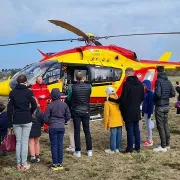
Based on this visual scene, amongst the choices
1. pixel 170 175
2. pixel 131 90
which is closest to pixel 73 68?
pixel 131 90

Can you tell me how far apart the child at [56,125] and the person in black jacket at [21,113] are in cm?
31

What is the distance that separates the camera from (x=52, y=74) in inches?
400

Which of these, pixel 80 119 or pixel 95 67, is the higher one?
pixel 95 67

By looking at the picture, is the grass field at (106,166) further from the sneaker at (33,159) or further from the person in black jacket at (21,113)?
the person in black jacket at (21,113)

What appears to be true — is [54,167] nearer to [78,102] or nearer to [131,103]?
[78,102]

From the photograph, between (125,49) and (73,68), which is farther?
(125,49)

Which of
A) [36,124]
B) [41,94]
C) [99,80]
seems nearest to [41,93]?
[41,94]

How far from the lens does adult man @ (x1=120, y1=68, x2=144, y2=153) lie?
6458 mm

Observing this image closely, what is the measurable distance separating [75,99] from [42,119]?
748mm

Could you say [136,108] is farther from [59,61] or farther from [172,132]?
[59,61]

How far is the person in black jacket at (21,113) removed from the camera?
210 inches

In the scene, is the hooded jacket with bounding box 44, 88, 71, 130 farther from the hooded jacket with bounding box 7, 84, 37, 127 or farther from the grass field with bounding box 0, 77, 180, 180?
the grass field with bounding box 0, 77, 180, 180

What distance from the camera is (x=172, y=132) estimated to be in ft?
28.4

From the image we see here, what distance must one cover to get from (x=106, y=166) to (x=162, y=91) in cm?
197
